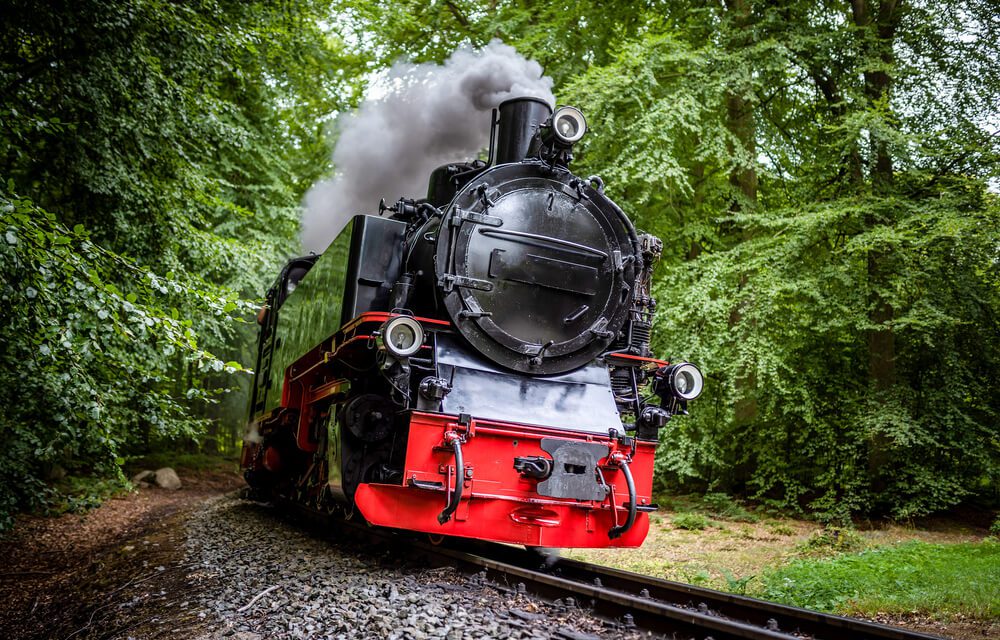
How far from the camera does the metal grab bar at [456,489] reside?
14.7ft

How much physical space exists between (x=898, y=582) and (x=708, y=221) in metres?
7.22

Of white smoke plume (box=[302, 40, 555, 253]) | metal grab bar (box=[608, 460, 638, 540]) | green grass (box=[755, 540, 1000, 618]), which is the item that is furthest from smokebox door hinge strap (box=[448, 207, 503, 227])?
white smoke plume (box=[302, 40, 555, 253])

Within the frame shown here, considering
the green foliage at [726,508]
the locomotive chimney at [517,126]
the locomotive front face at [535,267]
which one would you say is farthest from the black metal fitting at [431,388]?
the green foliage at [726,508]

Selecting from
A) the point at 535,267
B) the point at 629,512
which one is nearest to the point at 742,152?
the point at 535,267

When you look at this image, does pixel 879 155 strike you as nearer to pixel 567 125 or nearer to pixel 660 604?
pixel 567 125

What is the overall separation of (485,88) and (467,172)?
3.61 m

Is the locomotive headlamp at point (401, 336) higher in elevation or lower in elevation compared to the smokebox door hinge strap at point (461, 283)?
lower

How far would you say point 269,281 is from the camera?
14180 millimetres

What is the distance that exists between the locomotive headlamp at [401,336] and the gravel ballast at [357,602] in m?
1.40

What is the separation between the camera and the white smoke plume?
9227mm

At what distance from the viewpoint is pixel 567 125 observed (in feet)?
18.7

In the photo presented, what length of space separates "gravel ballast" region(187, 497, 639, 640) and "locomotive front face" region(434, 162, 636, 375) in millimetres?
1714

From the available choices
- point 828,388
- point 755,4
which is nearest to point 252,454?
point 828,388

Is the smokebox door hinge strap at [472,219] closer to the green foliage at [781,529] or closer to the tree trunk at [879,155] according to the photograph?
the tree trunk at [879,155]
